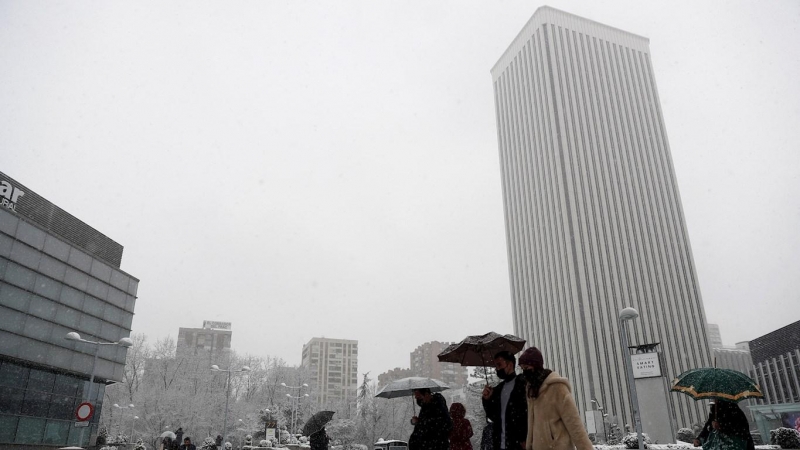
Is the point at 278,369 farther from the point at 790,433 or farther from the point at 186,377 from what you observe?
the point at 790,433

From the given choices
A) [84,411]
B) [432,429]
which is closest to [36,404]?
[84,411]

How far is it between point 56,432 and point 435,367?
11171cm

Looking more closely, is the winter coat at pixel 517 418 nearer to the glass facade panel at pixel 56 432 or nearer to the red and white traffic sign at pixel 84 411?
the red and white traffic sign at pixel 84 411

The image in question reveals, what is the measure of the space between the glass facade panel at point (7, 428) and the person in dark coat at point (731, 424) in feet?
102

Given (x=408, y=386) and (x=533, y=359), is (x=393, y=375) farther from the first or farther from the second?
(x=533, y=359)

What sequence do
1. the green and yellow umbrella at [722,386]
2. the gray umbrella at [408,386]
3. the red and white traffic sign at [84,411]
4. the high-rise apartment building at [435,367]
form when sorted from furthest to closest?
1. the high-rise apartment building at [435,367]
2. the red and white traffic sign at [84,411]
3. the gray umbrella at [408,386]
4. the green and yellow umbrella at [722,386]

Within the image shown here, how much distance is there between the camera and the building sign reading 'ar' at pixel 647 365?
94.3 feet

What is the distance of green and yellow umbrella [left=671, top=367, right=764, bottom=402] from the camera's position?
866cm

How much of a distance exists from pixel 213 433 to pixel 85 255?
29.8m

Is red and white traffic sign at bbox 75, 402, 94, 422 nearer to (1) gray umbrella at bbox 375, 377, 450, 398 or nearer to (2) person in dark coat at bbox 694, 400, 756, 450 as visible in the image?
(1) gray umbrella at bbox 375, 377, 450, 398

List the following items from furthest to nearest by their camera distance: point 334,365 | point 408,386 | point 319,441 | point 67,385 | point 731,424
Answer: point 334,365 → point 67,385 → point 319,441 → point 408,386 → point 731,424

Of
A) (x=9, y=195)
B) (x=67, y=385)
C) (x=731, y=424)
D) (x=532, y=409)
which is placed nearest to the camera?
(x=532, y=409)

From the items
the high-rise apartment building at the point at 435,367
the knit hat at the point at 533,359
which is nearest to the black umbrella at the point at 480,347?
the knit hat at the point at 533,359

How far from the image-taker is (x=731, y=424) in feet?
26.9
